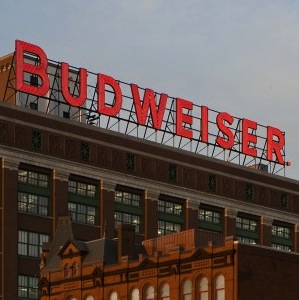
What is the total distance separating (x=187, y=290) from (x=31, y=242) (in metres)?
40.3

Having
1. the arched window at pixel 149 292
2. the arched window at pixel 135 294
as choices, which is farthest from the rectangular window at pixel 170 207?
the arched window at pixel 149 292

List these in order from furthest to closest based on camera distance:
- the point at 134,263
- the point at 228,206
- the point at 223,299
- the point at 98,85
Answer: the point at 228,206, the point at 98,85, the point at 134,263, the point at 223,299

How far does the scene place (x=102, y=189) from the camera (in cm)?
16838

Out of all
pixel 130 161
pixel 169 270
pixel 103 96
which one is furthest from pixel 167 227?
pixel 169 270

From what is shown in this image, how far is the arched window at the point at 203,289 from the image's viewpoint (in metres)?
120

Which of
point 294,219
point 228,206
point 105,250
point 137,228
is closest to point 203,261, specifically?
point 105,250

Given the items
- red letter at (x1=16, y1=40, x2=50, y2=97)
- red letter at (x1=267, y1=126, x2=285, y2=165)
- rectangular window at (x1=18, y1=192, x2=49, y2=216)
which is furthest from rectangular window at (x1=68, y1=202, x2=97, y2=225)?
red letter at (x1=267, y1=126, x2=285, y2=165)

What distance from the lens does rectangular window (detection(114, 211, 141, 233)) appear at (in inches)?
6688

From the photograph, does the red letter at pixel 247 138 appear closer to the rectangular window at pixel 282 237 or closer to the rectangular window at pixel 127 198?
the rectangular window at pixel 282 237

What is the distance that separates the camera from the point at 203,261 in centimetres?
12075

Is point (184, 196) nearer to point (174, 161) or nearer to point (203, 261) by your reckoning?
point (174, 161)

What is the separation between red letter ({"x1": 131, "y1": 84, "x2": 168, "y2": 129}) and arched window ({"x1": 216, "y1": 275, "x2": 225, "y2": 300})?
5718 centimetres

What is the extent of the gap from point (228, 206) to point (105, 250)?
54241 mm

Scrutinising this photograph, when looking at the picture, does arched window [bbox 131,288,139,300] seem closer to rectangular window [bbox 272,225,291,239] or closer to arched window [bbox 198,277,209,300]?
arched window [bbox 198,277,209,300]
